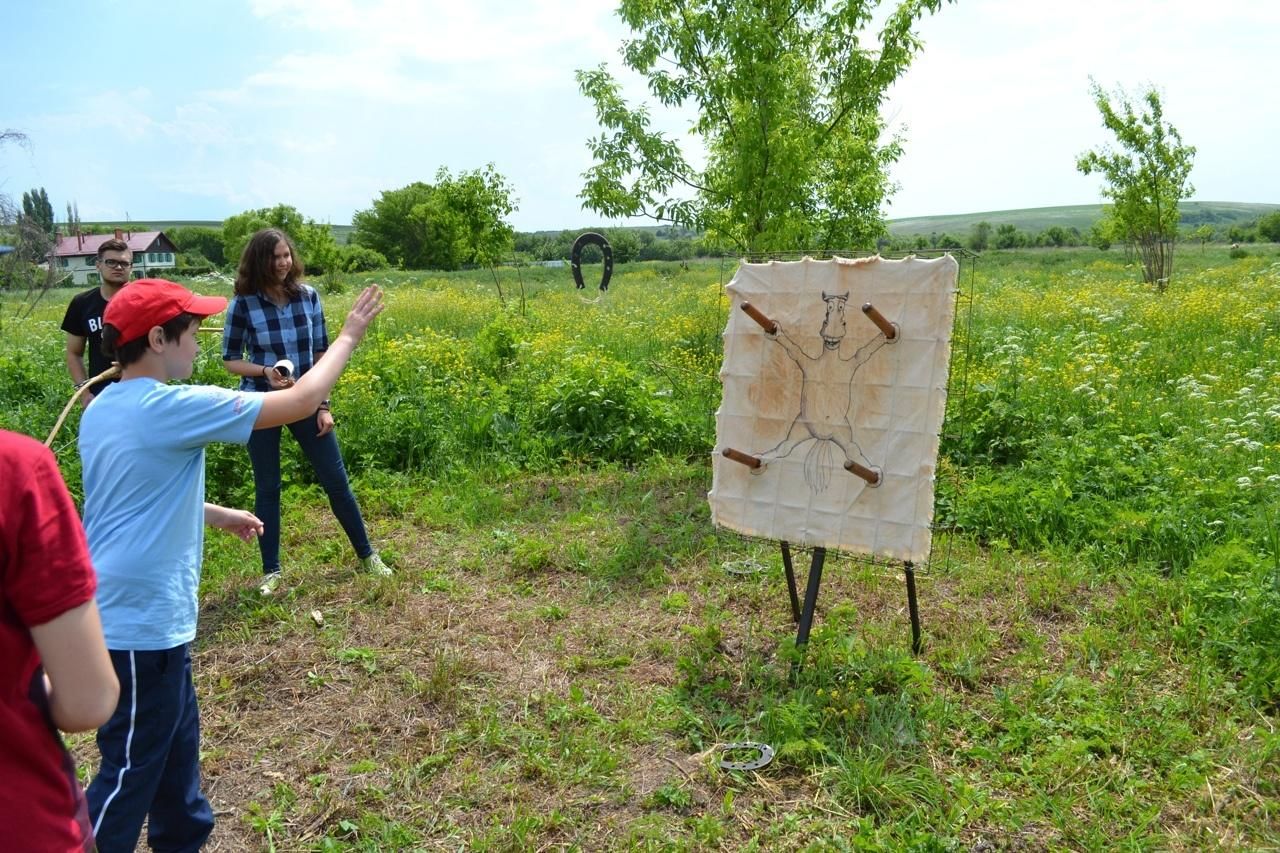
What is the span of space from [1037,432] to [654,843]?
4826 mm

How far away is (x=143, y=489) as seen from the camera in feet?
7.86

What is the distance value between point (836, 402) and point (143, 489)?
9.17 ft

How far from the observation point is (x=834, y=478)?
156 inches

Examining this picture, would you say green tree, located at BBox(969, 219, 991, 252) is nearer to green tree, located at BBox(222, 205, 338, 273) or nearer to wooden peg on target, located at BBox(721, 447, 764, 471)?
green tree, located at BBox(222, 205, 338, 273)

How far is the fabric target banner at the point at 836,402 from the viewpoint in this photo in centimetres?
372

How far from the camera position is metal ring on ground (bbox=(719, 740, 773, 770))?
132 inches

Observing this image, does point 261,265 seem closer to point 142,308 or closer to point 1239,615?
point 142,308

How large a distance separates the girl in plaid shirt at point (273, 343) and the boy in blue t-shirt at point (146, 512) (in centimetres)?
187

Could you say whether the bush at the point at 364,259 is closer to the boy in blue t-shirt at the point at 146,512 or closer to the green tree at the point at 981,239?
the green tree at the point at 981,239

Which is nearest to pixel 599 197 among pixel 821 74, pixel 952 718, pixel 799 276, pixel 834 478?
pixel 821 74

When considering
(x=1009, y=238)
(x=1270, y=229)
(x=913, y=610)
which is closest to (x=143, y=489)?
(x=913, y=610)

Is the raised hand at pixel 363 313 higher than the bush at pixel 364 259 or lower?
higher

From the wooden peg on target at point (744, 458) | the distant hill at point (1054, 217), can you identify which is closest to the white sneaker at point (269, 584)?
the wooden peg on target at point (744, 458)

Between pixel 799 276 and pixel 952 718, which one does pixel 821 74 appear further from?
pixel 952 718
